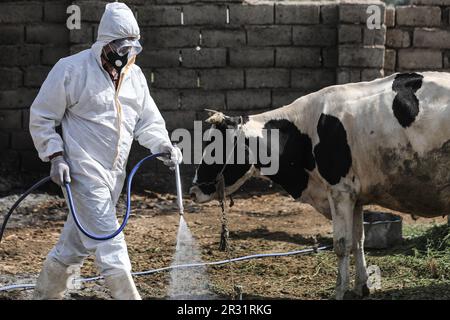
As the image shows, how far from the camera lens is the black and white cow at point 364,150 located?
6645 mm

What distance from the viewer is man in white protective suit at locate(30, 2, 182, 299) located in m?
5.91

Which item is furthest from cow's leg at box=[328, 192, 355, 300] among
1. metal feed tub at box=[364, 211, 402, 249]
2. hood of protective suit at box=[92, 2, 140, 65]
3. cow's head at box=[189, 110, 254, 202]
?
hood of protective suit at box=[92, 2, 140, 65]

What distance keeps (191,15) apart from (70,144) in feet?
17.7

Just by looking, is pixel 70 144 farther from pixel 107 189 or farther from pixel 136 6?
pixel 136 6

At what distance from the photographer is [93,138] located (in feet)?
19.8

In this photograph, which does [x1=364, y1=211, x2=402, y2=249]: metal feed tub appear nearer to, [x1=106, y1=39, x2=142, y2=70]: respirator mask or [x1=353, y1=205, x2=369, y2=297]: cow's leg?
[x1=353, y1=205, x2=369, y2=297]: cow's leg

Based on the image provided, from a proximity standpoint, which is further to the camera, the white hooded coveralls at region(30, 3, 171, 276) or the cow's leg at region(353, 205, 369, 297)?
the cow's leg at region(353, 205, 369, 297)

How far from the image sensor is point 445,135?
6.56m

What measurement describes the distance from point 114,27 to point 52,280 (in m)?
1.74

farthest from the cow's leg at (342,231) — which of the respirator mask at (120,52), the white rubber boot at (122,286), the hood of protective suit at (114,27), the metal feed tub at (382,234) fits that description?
the hood of protective suit at (114,27)

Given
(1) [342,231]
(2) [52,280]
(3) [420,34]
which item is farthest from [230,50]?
(2) [52,280]

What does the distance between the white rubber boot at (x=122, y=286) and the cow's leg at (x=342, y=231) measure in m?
1.75

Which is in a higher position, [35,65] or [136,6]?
[136,6]

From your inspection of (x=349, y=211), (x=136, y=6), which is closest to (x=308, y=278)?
(x=349, y=211)
